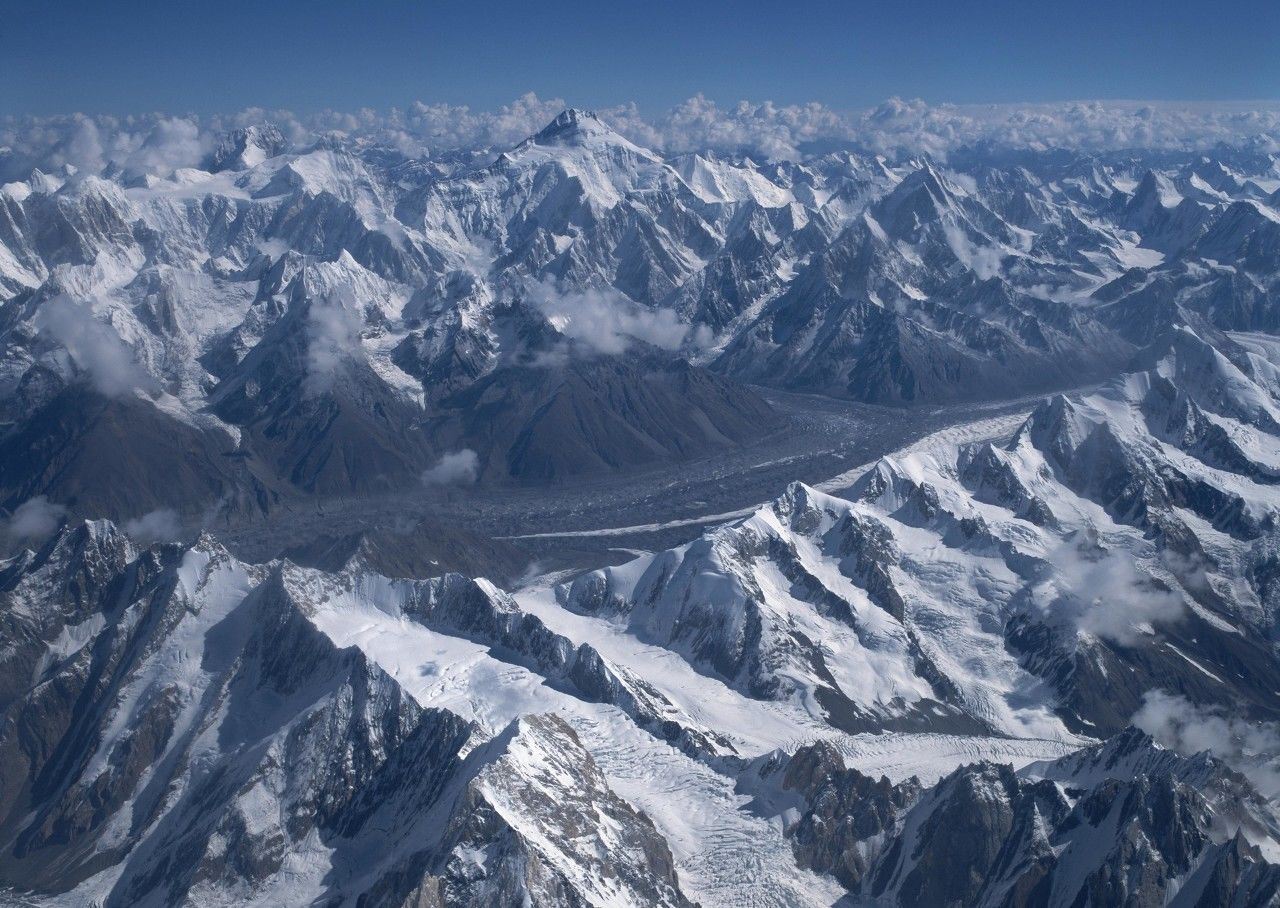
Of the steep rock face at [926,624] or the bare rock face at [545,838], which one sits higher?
the bare rock face at [545,838]

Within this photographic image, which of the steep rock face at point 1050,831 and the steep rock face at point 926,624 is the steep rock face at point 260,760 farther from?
the steep rock face at point 926,624

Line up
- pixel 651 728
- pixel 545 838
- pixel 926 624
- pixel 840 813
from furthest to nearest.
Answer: pixel 926 624
pixel 651 728
pixel 840 813
pixel 545 838

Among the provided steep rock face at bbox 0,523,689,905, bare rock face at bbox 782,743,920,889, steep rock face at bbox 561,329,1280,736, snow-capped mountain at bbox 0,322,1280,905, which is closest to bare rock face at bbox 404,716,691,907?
steep rock face at bbox 0,523,689,905

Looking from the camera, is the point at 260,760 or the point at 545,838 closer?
the point at 545,838

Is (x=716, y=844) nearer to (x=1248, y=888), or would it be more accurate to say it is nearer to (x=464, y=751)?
(x=464, y=751)

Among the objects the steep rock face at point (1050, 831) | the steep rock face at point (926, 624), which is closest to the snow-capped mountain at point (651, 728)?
the steep rock face at point (1050, 831)

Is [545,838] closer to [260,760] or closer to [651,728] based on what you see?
[260,760]

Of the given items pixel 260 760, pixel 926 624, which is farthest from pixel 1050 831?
pixel 926 624

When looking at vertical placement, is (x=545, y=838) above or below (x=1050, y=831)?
below

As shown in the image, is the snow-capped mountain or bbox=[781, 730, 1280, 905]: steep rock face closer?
bbox=[781, 730, 1280, 905]: steep rock face

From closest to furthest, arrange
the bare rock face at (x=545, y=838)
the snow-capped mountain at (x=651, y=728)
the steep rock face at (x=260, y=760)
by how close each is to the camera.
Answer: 1. the bare rock face at (x=545, y=838)
2. the snow-capped mountain at (x=651, y=728)
3. the steep rock face at (x=260, y=760)

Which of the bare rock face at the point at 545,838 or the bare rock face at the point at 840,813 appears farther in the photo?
the bare rock face at the point at 840,813

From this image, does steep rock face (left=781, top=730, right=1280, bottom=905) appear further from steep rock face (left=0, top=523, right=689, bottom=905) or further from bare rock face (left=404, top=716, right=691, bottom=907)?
steep rock face (left=0, top=523, right=689, bottom=905)
